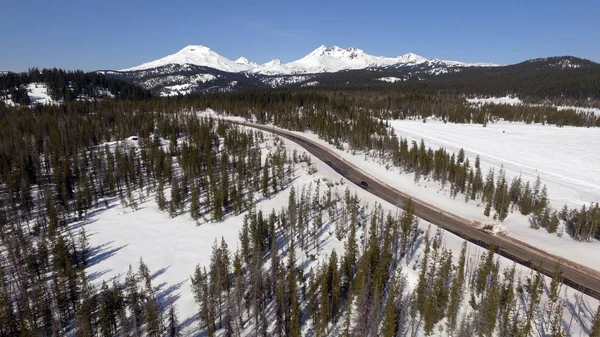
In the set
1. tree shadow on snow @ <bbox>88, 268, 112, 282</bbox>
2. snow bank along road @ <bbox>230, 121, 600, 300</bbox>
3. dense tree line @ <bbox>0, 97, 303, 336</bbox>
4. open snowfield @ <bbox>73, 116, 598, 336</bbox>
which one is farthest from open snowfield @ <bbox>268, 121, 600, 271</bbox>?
tree shadow on snow @ <bbox>88, 268, 112, 282</bbox>

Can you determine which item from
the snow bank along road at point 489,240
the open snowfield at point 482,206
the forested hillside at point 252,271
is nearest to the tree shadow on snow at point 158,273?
the forested hillside at point 252,271

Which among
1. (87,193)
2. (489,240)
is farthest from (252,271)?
(87,193)

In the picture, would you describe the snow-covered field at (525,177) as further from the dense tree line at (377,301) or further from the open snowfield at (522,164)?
the dense tree line at (377,301)

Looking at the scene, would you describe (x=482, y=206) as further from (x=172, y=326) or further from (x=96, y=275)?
(x=96, y=275)

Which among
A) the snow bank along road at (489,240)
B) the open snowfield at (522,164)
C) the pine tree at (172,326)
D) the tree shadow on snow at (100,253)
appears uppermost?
the open snowfield at (522,164)

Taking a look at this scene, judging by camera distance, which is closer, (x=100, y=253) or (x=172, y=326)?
(x=172, y=326)

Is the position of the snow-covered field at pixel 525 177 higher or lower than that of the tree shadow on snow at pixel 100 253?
higher

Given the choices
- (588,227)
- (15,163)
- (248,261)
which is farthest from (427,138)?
(15,163)

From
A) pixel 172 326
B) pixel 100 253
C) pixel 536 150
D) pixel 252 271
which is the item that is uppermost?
pixel 536 150
